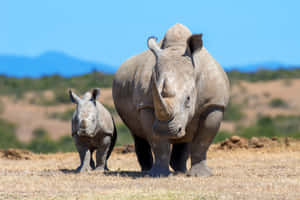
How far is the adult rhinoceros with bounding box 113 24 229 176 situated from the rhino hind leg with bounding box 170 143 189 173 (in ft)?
1.80

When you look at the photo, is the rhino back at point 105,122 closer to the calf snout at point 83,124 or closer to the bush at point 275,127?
the calf snout at point 83,124

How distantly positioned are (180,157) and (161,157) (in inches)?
76.6

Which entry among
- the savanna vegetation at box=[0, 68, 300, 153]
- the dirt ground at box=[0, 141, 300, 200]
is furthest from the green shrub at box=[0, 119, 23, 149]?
the dirt ground at box=[0, 141, 300, 200]

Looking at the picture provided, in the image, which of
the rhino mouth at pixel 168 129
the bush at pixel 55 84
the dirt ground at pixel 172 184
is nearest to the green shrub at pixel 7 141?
the bush at pixel 55 84

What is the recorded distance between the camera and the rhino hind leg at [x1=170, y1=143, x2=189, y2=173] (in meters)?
12.7

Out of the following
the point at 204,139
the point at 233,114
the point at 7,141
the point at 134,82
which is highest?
the point at 134,82

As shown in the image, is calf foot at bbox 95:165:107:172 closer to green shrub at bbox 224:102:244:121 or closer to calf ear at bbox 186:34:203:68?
calf ear at bbox 186:34:203:68

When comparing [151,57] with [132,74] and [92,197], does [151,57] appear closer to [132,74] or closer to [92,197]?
[132,74]

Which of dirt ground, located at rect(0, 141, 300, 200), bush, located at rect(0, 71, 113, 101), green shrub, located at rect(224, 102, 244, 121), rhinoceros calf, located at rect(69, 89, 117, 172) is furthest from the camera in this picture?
bush, located at rect(0, 71, 113, 101)

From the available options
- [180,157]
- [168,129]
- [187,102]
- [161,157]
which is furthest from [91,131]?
[168,129]

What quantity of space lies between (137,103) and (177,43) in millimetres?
1183

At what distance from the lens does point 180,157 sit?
41.7ft

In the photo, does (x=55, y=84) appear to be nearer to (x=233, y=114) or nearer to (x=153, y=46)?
(x=233, y=114)

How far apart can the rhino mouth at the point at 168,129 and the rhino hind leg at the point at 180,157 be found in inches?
117
